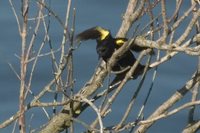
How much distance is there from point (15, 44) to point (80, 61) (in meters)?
0.64

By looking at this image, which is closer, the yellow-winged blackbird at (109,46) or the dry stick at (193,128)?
the yellow-winged blackbird at (109,46)

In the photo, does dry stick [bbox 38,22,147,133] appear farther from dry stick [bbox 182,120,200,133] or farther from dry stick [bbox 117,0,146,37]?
dry stick [bbox 182,120,200,133]

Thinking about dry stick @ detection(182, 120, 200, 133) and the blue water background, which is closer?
dry stick @ detection(182, 120, 200, 133)

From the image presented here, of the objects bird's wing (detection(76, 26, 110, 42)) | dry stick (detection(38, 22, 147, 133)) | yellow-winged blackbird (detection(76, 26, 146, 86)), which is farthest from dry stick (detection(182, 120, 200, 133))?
bird's wing (detection(76, 26, 110, 42))

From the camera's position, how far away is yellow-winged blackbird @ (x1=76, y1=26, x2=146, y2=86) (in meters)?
4.25

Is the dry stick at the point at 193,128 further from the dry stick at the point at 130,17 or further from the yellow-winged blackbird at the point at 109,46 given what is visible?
the dry stick at the point at 130,17

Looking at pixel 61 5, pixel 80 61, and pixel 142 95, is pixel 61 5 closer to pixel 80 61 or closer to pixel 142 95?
pixel 80 61

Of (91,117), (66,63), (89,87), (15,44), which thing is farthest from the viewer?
(15,44)

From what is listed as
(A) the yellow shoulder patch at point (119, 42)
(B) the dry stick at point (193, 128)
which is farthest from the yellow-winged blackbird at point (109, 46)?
(B) the dry stick at point (193, 128)

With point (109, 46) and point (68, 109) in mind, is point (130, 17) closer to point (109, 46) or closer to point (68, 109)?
point (109, 46)

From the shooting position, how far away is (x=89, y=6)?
29.5 ft

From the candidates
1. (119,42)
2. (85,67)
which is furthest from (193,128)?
(85,67)

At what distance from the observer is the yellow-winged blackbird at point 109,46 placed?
4.25 metres

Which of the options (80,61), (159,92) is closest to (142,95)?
(159,92)
